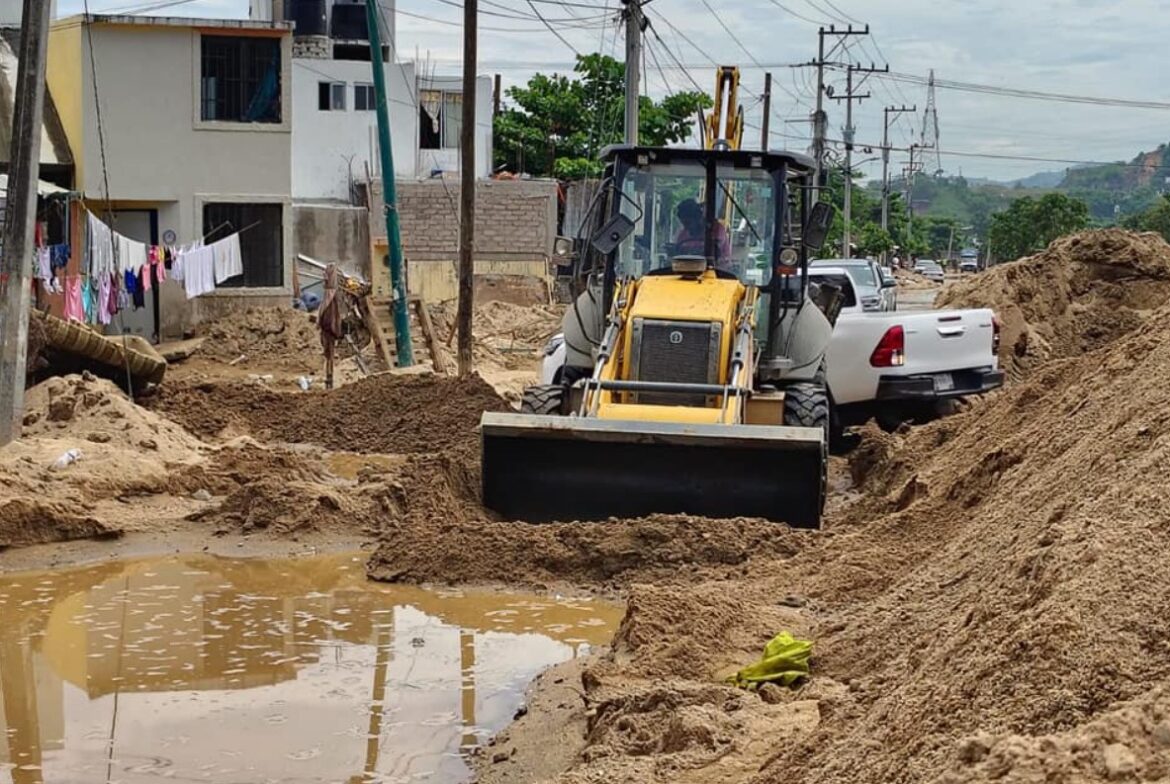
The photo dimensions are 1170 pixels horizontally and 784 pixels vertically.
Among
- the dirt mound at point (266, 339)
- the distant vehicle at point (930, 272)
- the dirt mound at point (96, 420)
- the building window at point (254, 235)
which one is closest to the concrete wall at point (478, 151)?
the building window at point (254, 235)

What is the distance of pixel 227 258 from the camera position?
92.1 ft

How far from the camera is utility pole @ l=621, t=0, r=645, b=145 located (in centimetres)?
2789

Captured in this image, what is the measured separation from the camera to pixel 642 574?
11031 mm

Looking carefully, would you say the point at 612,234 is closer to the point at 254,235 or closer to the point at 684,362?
the point at 684,362

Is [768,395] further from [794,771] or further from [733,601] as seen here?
[794,771]

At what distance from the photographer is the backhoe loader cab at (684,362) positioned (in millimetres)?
11766

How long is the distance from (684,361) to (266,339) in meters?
17.1

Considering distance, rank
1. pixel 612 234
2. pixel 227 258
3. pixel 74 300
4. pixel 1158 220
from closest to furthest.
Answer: pixel 612 234, pixel 74 300, pixel 227 258, pixel 1158 220

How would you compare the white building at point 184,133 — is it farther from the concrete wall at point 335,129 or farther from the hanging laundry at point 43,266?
the concrete wall at point 335,129

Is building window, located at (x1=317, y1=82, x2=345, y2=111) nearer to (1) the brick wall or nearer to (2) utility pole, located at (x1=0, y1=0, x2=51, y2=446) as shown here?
(1) the brick wall

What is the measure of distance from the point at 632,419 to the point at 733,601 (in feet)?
10.4

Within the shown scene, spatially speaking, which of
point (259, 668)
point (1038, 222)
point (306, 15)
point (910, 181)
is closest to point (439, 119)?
point (306, 15)

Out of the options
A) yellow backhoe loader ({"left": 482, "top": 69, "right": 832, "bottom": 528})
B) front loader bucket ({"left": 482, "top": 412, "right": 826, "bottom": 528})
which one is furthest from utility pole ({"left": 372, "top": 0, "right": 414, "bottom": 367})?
front loader bucket ({"left": 482, "top": 412, "right": 826, "bottom": 528})

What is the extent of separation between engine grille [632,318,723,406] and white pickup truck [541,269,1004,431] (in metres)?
3.70
